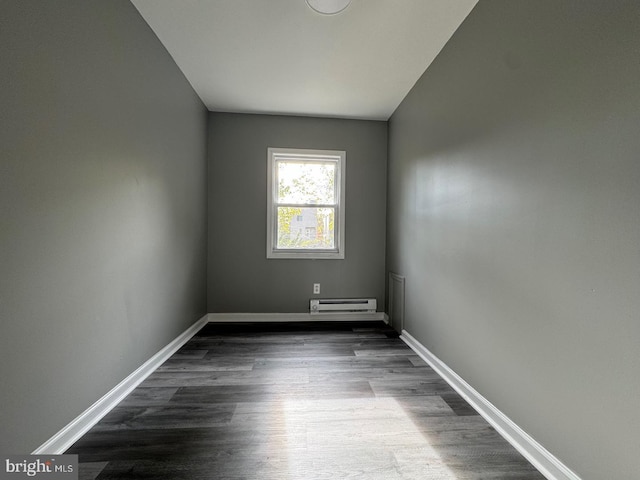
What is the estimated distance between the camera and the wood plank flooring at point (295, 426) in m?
1.22

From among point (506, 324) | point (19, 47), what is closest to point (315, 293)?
point (506, 324)

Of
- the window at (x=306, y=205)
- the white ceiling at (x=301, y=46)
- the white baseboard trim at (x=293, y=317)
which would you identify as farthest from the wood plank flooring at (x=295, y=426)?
the white ceiling at (x=301, y=46)

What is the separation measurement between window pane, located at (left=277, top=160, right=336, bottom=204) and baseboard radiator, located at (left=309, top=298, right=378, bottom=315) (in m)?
1.22

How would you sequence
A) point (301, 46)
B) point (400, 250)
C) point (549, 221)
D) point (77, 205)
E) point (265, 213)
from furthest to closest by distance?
point (265, 213) → point (400, 250) → point (301, 46) → point (77, 205) → point (549, 221)

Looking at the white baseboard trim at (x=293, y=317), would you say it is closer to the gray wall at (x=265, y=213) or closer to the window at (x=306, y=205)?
the gray wall at (x=265, y=213)

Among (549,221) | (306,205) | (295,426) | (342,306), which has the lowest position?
(295,426)

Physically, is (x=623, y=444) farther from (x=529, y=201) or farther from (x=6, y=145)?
(x=6, y=145)

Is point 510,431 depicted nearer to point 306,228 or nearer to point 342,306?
point 342,306

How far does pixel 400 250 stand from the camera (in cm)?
297

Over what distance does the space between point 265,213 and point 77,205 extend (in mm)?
2054

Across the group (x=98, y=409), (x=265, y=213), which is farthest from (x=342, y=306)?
(x=98, y=409)

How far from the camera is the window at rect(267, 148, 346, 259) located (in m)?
3.36

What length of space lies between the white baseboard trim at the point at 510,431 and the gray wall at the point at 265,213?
5.19 ft

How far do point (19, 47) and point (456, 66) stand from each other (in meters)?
2.35
